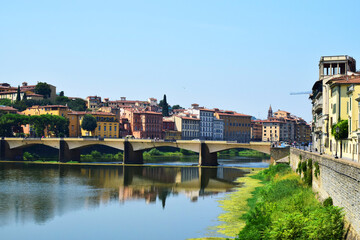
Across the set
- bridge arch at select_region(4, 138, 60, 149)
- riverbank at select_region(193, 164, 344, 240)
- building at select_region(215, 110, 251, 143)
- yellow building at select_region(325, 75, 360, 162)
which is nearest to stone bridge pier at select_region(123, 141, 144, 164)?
bridge arch at select_region(4, 138, 60, 149)

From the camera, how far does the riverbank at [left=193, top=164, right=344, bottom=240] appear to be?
21.8 m

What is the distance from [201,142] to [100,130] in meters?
58.8

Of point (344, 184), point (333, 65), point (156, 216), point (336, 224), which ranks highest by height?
point (333, 65)

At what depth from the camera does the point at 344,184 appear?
74.7 feet

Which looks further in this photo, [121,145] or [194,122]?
[194,122]

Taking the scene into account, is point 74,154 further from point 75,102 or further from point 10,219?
point 75,102

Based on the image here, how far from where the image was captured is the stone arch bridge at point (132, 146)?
76800mm

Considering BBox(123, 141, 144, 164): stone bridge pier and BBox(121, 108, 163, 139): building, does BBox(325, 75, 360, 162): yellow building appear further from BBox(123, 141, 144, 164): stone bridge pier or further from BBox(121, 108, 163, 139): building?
BBox(121, 108, 163, 139): building

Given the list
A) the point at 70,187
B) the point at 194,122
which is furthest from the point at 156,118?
the point at 70,187

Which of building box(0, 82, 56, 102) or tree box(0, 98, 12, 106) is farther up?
building box(0, 82, 56, 102)

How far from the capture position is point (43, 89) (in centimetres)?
16375

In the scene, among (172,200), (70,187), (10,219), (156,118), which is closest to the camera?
(10,219)

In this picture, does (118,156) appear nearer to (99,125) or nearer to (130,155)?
(130,155)

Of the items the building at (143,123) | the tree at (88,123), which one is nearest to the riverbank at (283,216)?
the tree at (88,123)
